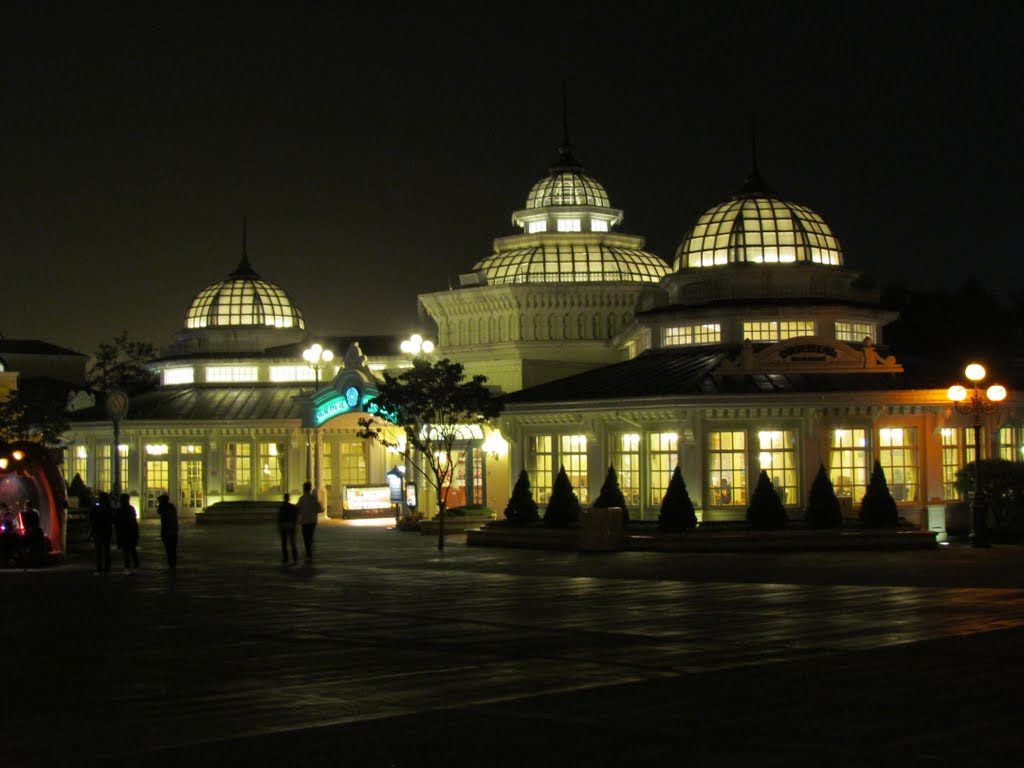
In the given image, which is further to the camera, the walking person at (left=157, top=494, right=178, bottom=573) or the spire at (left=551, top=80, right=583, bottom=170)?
the spire at (left=551, top=80, right=583, bottom=170)

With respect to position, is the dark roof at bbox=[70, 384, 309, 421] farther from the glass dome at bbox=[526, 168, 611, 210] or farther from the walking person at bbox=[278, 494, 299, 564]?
the walking person at bbox=[278, 494, 299, 564]

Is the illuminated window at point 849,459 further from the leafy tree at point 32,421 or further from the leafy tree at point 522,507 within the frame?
the leafy tree at point 32,421

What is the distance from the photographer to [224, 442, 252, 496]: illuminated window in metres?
64.9

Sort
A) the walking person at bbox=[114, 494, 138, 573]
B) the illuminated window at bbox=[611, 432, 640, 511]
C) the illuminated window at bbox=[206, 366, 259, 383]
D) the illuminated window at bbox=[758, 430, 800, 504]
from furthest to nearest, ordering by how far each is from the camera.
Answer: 1. the illuminated window at bbox=[206, 366, 259, 383]
2. the illuminated window at bbox=[611, 432, 640, 511]
3. the illuminated window at bbox=[758, 430, 800, 504]
4. the walking person at bbox=[114, 494, 138, 573]

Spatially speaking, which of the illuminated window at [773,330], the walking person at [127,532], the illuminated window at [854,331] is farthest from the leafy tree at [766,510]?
the walking person at [127,532]

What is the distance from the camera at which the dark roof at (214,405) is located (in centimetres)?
6506

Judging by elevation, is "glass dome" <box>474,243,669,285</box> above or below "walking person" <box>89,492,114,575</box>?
above

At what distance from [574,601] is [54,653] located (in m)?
8.28

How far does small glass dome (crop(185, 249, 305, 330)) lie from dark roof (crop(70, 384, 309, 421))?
3834 millimetres

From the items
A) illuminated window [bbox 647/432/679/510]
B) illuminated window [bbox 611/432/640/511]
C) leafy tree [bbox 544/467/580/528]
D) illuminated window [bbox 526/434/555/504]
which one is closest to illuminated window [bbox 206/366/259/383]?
illuminated window [bbox 526/434/555/504]

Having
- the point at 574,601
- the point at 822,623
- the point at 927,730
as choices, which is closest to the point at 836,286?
the point at 574,601

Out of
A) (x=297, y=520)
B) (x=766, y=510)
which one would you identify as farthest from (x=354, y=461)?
(x=766, y=510)

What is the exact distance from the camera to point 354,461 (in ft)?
211

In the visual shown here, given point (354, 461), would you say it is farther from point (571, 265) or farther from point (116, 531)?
point (116, 531)
